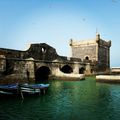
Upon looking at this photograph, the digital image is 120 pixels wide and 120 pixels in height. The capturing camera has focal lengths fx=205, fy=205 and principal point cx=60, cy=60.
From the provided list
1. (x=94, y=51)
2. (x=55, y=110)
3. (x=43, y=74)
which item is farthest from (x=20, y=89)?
(x=94, y=51)

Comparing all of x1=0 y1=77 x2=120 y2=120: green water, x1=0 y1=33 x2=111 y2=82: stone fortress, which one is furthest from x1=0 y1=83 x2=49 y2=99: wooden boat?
x1=0 y1=33 x2=111 y2=82: stone fortress

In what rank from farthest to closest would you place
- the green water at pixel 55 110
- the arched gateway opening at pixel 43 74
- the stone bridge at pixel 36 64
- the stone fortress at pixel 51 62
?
the arched gateway opening at pixel 43 74
the stone fortress at pixel 51 62
the stone bridge at pixel 36 64
the green water at pixel 55 110

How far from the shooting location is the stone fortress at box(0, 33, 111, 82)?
30969 mm

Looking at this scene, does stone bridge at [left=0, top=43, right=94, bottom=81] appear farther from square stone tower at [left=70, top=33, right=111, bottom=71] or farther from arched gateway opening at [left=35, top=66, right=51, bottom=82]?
square stone tower at [left=70, top=33, right=111, bottom=71]

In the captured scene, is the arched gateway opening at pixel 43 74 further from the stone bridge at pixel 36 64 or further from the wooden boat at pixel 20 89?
the wooden boat at pixel 20 89

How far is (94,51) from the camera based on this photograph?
5778 centimetres

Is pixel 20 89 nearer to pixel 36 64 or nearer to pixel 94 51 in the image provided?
pixel 36 64

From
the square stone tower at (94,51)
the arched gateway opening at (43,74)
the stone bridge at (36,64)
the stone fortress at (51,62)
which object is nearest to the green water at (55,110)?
the stone fortress at (51,62)

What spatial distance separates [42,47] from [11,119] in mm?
28376

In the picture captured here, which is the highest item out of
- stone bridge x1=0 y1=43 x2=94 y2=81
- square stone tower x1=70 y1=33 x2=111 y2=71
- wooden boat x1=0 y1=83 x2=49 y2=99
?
square stone tower x1=70 y1=33 x2=111 y2=71

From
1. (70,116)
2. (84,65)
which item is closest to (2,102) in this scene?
(70,116)

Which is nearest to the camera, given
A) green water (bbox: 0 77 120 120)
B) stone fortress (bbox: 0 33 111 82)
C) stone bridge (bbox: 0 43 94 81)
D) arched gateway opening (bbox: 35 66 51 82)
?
green water (bbox: 0 77 120 120)

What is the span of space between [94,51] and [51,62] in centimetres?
2165

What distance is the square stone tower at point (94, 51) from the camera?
188 feet
